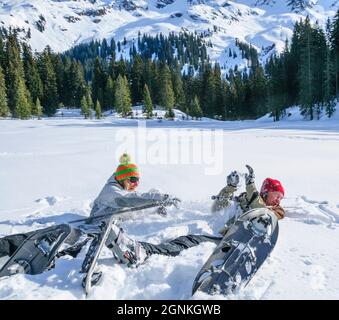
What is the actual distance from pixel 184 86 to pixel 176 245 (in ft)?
311

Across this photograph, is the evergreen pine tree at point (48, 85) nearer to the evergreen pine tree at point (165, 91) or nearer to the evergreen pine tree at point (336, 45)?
the evergreen pine tree at point (165, 91)

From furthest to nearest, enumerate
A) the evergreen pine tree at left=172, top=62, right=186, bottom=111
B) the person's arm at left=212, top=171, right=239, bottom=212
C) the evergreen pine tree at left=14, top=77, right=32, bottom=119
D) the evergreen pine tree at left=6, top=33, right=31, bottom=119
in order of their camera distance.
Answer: the evergreen pine tree at left=172, top=62, right=186, bottom=111 → the evergreen pine tree at left=6, top=33, right=31, bottom=119 → the evergreen pine tree at left=14, top=77, right=32, bottom=119 → the person's arm at left=212, top=171, right=239, bottom=212

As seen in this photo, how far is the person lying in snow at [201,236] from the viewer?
4688 mm

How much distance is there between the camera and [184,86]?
322 ft

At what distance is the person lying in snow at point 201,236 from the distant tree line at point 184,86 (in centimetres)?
3942

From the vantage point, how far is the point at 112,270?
4473 mm

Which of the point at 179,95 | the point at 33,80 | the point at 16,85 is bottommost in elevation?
the point at 179,95

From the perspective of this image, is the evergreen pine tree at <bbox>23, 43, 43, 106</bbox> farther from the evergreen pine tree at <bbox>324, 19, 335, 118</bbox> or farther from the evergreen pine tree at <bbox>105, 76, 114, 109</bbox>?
the evergreen pine tree at <bbox>324, 19, 335, 118</bbox>

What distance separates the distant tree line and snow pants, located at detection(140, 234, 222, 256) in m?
41.1

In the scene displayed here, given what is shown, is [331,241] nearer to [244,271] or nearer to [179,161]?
[244,271]

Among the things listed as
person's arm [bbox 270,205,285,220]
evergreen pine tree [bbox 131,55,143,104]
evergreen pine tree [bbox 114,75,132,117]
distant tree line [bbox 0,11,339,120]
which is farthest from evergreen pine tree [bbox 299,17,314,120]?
evergreen pine tree [bbox 131,55,143,104]

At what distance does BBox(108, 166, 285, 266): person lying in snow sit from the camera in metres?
4.69

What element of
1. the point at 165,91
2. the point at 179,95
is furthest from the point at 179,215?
the point at 179,95

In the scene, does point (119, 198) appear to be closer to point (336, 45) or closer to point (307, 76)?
point (307, 76)
